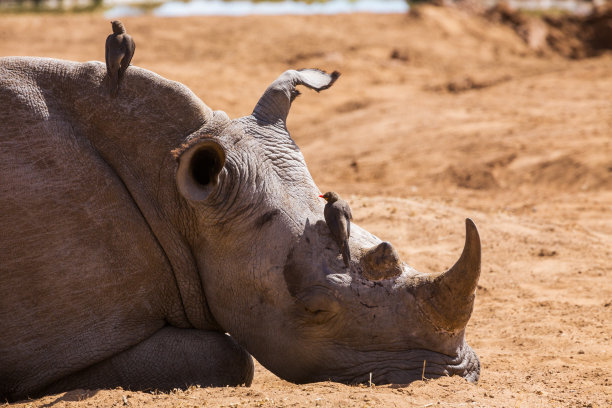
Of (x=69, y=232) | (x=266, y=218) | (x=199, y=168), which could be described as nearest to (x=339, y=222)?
(x=266, y=218)

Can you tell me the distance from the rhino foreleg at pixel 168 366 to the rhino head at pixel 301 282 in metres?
0.16

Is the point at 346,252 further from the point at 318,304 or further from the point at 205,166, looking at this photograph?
the point at 205,166

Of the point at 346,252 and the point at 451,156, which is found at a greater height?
the point at 346,252

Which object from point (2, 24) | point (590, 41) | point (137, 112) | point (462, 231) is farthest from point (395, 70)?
point (137, 112)

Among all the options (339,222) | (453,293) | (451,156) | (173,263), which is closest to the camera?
(453,293)

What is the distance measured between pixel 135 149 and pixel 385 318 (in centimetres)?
164

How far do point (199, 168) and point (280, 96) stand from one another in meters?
0.81

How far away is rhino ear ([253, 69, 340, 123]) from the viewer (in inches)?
199

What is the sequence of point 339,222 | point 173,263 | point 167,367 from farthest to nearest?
point 173,263
point 167,367
point 339,222

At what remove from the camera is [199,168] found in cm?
457

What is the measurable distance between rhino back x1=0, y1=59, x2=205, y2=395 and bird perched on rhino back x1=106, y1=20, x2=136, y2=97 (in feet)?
0.31

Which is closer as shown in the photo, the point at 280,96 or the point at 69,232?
the point at 69,232

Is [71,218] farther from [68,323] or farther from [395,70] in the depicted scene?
[395,70]

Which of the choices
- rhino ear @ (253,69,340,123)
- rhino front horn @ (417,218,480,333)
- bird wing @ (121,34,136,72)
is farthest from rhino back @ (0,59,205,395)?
rhino front horn @ (417,218,480,333)
